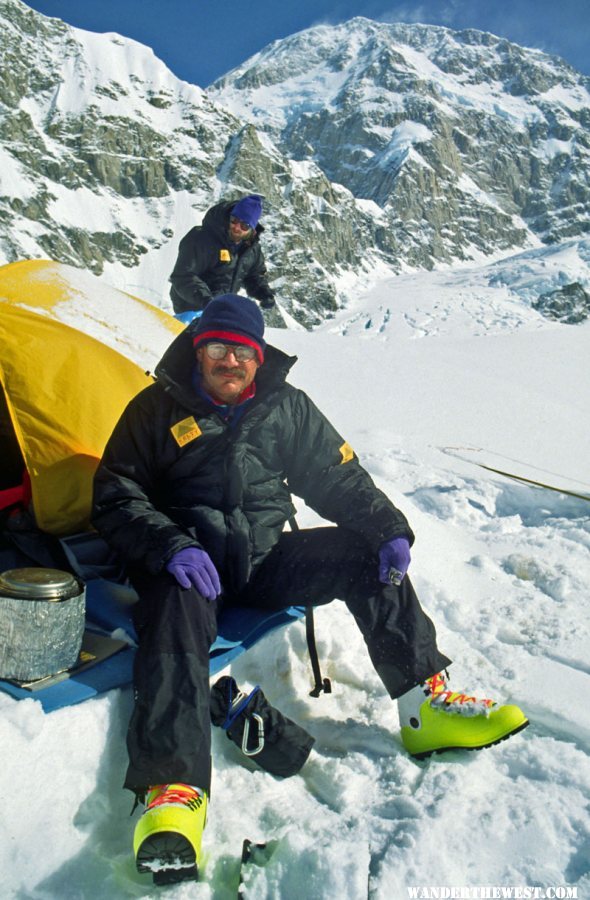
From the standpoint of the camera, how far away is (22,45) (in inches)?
4390

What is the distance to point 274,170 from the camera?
118125mm

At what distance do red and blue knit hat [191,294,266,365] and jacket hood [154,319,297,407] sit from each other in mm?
39

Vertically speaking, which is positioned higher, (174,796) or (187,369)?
(187,369)

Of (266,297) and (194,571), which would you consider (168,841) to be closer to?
(194,571)

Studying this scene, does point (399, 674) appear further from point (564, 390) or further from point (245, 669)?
point (564, 390)

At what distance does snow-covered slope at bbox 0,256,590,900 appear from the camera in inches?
67.3

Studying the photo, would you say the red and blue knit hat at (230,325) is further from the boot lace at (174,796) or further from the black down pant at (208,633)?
the boot lace at (174,796)

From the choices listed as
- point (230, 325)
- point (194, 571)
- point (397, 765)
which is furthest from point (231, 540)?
point (397, 765)

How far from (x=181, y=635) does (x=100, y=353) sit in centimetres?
181

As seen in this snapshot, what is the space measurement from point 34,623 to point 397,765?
4.02ft

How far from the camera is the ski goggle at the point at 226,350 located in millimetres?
2615

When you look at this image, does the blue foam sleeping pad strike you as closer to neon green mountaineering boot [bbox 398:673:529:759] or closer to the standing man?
the standing man

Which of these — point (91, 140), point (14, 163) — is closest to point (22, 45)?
point (91, 140)

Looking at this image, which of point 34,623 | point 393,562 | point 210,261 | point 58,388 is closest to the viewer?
point 34,623
